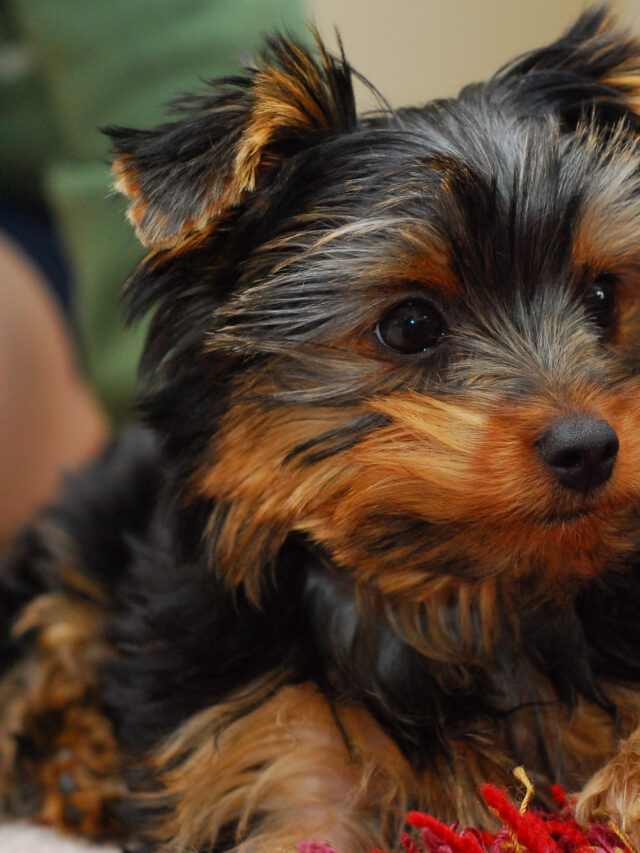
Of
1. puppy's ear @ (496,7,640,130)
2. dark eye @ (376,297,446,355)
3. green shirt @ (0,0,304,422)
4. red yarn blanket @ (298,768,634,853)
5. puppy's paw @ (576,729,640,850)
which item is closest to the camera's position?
red yarn blanket @ (298,768,634,853)

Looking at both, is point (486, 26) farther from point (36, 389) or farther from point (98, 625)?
point (98, 625)

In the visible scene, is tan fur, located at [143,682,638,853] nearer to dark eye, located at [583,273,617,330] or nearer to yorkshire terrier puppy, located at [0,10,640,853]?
yorkshire terrier puppy, located at [0,10,640,853]

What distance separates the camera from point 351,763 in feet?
5.79

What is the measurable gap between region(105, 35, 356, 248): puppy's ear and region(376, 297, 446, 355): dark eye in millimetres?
305

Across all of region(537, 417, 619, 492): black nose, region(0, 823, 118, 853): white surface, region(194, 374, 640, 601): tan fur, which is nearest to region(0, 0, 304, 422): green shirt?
region(194, 374, 640, 601): tan fur

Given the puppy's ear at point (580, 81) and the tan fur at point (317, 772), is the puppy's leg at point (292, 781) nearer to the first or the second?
the tan fur at point (317, 772)

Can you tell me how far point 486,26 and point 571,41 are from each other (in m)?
3.16

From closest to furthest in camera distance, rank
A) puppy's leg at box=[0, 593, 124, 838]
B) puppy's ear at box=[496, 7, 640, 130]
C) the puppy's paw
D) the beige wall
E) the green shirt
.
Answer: the puppy's paw < puppy's ear at box=[496, 7, 640, 130] < puppy's leg at box=[0, 593, 124, 838] < the green shirt < the beige wall

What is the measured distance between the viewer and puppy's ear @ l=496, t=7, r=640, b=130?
185cm

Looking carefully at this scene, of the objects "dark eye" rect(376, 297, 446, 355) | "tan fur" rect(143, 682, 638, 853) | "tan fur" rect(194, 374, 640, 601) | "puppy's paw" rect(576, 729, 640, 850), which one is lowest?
"puppy's paw" rect(576, 729, 640, 850)

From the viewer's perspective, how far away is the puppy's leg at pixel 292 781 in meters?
1.74

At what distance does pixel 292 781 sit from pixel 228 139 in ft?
3.50

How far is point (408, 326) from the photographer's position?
1663mm

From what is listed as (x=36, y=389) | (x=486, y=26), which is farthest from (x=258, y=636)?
(x=486, y=26)
